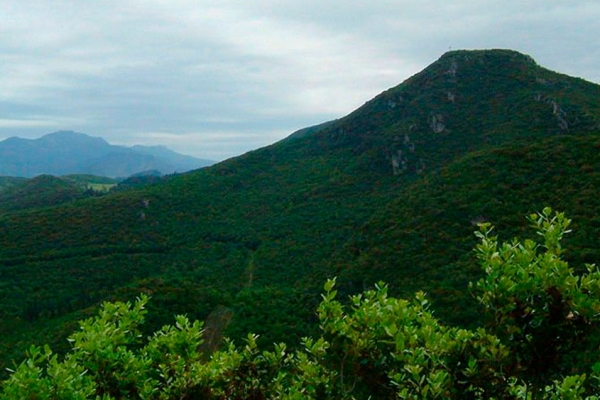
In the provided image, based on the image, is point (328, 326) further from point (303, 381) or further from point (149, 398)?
point (149, 398)

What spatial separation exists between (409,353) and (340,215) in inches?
2612

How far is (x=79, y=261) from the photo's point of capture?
221 ft

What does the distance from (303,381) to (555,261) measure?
3.67 m

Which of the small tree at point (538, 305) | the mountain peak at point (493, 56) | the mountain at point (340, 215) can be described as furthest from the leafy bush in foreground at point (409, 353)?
the mountain peak at point (493, 56)

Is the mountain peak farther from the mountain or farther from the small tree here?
the small tree

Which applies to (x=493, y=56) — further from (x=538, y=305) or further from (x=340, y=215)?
(x=538, y=305)

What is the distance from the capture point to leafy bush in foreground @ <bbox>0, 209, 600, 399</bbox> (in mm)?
4543

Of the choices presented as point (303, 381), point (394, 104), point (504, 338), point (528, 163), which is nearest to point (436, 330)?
point (504, 338)

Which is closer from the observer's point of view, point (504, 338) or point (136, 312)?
point (504, 338)

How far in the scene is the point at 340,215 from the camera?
70938 millimetres

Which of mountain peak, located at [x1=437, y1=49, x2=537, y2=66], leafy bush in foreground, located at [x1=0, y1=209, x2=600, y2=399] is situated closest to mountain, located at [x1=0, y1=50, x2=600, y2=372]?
mountain peak, located at [x1=437, y1=49, x2=537, y2=66]

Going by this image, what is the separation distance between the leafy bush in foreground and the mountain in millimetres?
25979

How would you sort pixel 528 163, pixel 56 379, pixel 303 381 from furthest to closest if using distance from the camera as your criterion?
pixel 528 163, pixel 303 381, pixel 56 379

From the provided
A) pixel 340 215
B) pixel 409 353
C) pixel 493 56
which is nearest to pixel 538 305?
pixel 409 353
